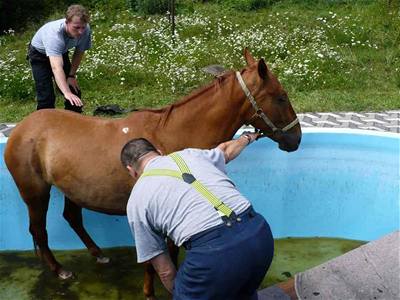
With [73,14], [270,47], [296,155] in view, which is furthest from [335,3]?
[73,14]

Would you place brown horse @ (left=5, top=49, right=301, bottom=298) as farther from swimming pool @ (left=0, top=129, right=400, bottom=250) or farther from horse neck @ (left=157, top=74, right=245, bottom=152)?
swimming pool @ (left=0, top=129, right=400, bottom=250)

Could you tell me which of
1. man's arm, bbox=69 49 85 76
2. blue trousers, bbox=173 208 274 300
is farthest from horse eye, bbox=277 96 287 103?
man's arm, bbox=69 49 85 76

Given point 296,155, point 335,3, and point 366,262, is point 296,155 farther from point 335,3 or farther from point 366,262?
point 335,3

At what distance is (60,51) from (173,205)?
2.53 m

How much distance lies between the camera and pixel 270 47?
35.4ft

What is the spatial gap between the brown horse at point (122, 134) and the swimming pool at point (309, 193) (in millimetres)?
971

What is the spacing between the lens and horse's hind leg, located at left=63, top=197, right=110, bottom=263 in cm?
474

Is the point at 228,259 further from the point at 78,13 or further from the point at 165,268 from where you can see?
the point at 78,13

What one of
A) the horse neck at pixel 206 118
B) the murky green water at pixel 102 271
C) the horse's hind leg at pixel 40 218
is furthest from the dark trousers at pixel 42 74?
the horse neck at pixel 206 118

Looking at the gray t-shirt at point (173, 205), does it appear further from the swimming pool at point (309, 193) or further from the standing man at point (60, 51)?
the swimming pool at point (309, 193)

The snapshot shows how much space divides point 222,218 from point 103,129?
179 cm

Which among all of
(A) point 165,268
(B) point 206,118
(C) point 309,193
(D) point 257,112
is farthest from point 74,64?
(A) point 165,268

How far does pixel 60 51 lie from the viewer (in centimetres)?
464

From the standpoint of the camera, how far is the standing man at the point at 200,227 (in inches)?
97.2
